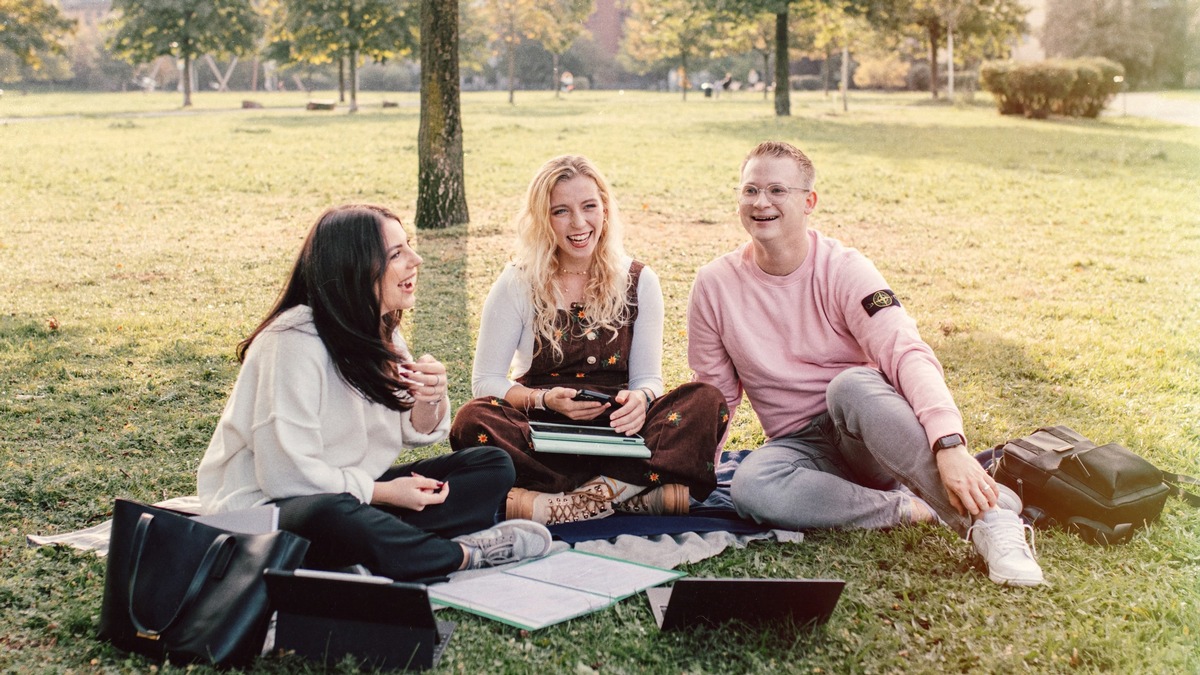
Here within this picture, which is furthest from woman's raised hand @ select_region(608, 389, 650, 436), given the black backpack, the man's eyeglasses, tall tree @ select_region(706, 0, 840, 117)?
tall tree @ select_region(706, 0, 840, 117)

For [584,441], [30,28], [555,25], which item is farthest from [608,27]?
[584,441]

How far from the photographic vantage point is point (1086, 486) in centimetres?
374

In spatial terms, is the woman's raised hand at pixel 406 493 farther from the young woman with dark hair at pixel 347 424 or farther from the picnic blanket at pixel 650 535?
the picnic blanket at pixel 650 535

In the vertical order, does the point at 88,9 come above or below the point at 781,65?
above

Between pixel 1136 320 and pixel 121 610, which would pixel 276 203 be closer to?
pixel 1136 320

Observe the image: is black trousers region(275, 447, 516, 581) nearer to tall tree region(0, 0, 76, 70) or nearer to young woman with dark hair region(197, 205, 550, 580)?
young woman with dark hair region(197, 205, 550, 580)

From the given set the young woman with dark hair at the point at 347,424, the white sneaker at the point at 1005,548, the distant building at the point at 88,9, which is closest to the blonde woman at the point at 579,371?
the young woman with dark hair at the point at 347,424

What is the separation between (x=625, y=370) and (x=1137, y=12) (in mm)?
44385

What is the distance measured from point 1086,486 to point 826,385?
3.21ft

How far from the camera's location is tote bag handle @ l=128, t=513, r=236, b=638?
9.12ft

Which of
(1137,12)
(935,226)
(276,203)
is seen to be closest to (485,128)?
(276,203)

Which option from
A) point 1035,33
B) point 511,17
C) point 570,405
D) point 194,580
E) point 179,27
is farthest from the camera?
point 1035,33

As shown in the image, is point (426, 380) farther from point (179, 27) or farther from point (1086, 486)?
point (179, 27)

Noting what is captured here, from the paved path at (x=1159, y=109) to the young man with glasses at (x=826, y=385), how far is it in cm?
2539
